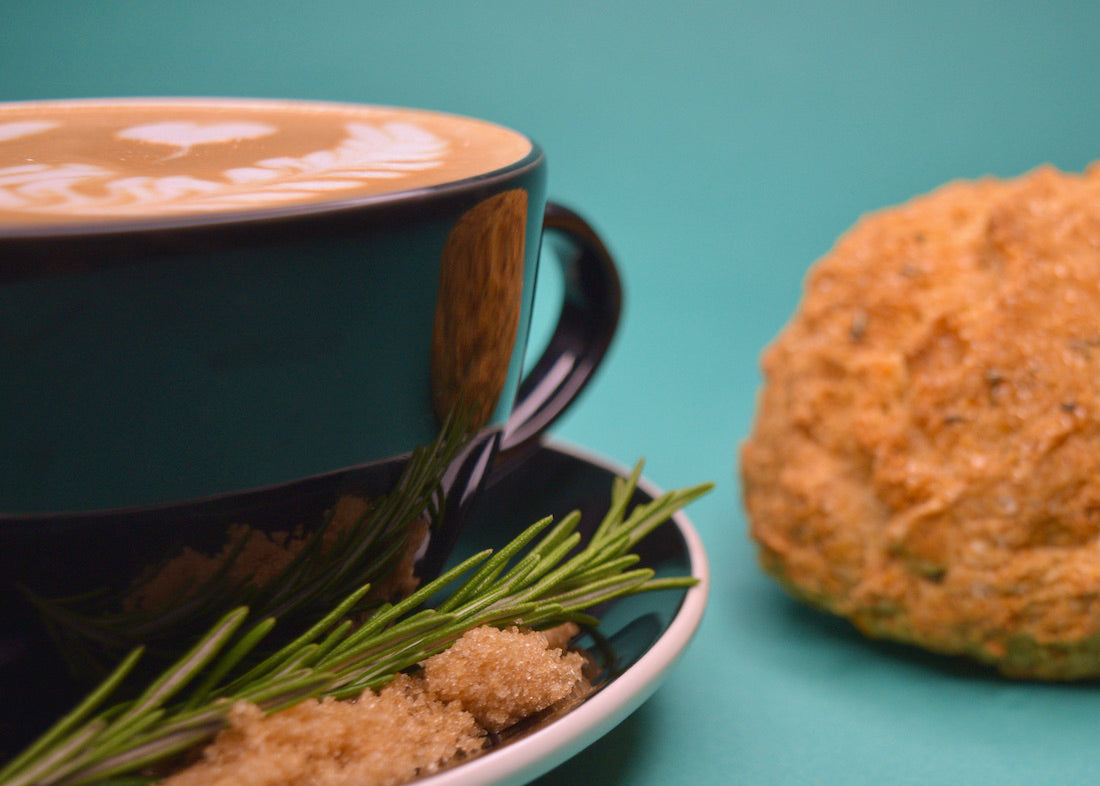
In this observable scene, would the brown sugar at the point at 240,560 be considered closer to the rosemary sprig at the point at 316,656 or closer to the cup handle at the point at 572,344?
the rosemary sprig at the point at 316,656

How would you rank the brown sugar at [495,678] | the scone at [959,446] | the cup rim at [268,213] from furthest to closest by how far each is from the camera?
the scone at [959,446] < the brown sugar at [495,678] < the cup rim at [268,213]

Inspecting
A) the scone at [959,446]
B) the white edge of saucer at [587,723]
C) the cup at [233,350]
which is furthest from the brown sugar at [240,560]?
the scone at [959,446]

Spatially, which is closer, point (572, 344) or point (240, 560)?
point (240, 560)

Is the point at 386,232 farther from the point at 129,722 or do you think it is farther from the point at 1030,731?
the point at 1030,731

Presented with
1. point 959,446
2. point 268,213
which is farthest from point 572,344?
point 268,213

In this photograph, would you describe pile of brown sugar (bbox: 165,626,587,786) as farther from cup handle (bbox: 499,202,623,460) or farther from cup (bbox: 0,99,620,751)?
cup handle (bbox: 499,202,623,460)

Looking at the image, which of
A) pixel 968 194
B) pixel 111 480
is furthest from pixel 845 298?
pixel 111 480

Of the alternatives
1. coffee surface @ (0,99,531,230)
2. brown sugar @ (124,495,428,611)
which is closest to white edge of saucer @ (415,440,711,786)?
brown sugar @ (124,495,428,611)

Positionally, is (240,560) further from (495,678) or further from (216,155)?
(216,155)
